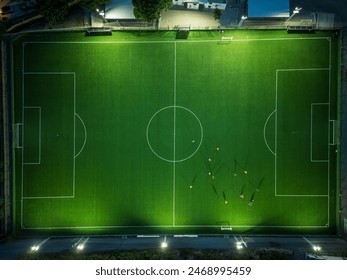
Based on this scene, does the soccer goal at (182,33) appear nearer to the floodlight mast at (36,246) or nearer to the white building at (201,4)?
the white building at (201,4)

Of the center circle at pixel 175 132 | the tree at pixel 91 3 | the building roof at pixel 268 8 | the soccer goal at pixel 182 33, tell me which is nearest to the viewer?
the tree at pixel 91 3

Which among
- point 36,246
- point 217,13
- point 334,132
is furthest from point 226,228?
point 217,13

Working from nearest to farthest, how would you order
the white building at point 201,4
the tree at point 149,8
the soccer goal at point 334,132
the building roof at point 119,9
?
the tree at point 149,8 → the building roof at point 119,9 → the white building at point 201,4 → the soccer goal at point 334,132

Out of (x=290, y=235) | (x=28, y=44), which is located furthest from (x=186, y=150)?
(x=28, y=44)

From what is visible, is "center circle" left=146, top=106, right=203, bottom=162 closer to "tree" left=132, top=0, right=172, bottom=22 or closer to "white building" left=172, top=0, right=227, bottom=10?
"tree" left=132, top=0, right=172, bottom=22

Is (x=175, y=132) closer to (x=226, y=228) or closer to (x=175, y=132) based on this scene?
(x=175, y=132)

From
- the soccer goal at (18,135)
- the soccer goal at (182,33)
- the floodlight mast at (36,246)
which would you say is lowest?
the floodlight mast at (36,246)

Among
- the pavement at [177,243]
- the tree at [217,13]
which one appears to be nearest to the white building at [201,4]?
the tree at [217,13]
